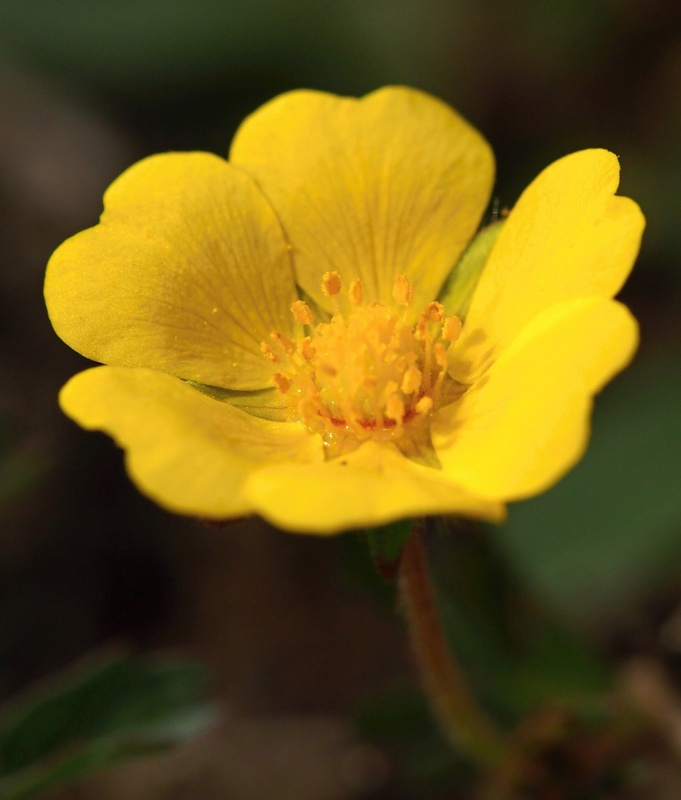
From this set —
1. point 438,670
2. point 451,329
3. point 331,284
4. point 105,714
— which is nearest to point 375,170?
point 331,284

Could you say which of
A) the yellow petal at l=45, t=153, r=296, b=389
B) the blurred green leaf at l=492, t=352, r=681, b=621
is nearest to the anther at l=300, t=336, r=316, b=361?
the yellow petal at l=45, t=153, r=296, b=389

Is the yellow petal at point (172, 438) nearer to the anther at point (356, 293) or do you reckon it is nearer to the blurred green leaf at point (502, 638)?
the anther at point (356, 293)

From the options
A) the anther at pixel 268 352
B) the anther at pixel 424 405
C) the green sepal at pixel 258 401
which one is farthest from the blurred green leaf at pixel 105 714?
the anther at pixel 424 405

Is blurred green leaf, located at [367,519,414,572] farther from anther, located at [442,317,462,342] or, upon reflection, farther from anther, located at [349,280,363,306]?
anther, located at [349,280,363,306]

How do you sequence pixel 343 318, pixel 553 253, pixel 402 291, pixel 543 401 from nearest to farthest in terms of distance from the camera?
pixel 543 401 < pixel 553 253 < pixel 402 291 < pixel 343 318

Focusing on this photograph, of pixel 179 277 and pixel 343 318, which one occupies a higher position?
pixel 179 277

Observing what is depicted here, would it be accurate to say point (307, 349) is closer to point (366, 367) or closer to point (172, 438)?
point (366, 367)
